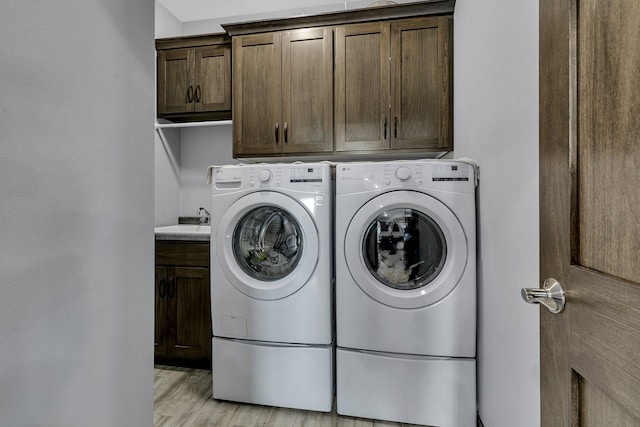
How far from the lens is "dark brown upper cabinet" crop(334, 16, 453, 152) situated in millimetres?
2061

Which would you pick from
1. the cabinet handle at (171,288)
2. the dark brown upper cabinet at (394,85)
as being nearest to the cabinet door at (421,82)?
the dark brown upper cabinet at (394,85)

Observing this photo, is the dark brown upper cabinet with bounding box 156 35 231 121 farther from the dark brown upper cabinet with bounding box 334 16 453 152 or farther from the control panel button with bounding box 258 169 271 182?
the control panel button with bounding box 258 169 271 182

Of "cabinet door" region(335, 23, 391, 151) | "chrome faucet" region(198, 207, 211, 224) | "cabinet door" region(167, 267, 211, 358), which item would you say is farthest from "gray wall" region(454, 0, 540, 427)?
"chrome faucet" region(198, 207, 211, 224)

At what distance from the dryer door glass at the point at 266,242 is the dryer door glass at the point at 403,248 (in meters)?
0.41

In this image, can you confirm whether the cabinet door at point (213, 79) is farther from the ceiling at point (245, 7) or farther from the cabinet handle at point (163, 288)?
the cabinet handle at point (163, 288)

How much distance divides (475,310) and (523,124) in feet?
2.95

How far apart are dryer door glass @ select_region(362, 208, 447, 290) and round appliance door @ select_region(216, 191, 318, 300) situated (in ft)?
1.01

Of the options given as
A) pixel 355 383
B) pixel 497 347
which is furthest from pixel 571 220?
pixel 355 383

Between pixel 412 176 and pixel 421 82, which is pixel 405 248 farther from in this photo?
pixel 421 82

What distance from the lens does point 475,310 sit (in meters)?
1.46

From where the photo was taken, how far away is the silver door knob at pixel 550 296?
1.80 ft

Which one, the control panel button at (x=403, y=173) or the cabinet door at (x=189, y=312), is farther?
the cabinet door at (x=189, y=312)

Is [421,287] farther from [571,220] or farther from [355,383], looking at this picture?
[571,220]

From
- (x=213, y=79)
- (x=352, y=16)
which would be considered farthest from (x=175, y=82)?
(x=352, y=16)
